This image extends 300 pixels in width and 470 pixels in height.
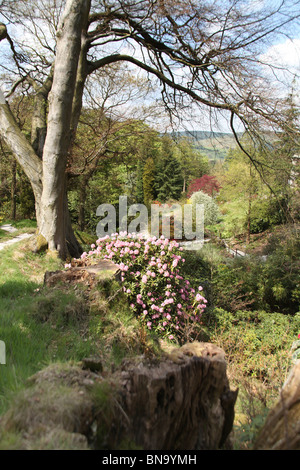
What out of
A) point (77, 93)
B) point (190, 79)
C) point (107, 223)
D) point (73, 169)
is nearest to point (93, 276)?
point (73, 169)

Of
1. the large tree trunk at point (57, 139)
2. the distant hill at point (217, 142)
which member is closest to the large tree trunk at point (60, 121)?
the large tree trunk at point (57, 139)

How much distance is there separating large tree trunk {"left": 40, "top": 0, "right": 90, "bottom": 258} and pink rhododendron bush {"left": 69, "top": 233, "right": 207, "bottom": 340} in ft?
4.93

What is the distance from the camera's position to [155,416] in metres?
1.46

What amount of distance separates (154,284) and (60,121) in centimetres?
372

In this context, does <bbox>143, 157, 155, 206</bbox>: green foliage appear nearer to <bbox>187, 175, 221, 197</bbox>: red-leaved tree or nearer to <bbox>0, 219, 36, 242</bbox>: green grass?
<bbox>187, 175, 221, 197</bbox>: red-leaved tree

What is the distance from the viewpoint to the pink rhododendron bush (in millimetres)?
4754

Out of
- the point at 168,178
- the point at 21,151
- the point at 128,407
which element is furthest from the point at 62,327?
the point at 168,178

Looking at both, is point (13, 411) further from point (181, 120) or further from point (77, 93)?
point (181, 120)

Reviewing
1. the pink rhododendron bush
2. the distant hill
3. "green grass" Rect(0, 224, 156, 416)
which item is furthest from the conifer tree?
"green grass" Rect(0, 224, 156, 416)

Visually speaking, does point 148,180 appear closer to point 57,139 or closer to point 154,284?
point 57,139

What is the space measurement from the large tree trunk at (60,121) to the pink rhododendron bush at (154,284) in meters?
1.50

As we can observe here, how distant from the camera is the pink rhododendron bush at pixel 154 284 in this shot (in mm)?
4754

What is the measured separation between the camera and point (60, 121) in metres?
6.36
